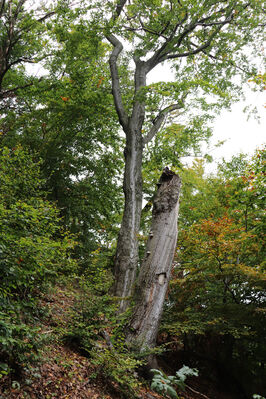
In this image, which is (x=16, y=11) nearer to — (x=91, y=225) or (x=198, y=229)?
(x=91, y=225)

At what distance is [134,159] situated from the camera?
24.7ft

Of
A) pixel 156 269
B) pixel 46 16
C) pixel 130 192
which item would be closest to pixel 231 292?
pixel 156 269

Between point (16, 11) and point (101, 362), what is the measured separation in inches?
442

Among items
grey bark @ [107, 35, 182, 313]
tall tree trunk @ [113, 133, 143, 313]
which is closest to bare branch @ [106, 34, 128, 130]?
grey bark @ [107, 35, 182, 313]

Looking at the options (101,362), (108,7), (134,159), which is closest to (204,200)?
(134,159)

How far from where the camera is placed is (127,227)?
656 cm

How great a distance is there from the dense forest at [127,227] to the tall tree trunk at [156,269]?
24 millimetres

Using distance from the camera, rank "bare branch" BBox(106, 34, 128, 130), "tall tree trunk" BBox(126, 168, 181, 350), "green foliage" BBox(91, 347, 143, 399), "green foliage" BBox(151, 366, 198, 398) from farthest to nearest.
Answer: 1. "bare branch" BBox(106, 34, 128, 130)
2. "tall tree trunk" BBox(126, 168, 181, 350)
3. "green foliage" BBox(91, 347, 143, 399)
4. "green foliage" BBox(151, 366, 198, 398)

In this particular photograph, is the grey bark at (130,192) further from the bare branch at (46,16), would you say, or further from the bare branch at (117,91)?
the bare branch at (46,16)

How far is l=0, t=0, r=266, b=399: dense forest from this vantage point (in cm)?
327

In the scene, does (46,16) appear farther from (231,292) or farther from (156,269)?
(231,292)

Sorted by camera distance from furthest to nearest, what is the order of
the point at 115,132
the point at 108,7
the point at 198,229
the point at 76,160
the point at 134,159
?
the point at 115,132
the point at 76,160
the point at 108,7
the point at 134,159
the point at 198,229

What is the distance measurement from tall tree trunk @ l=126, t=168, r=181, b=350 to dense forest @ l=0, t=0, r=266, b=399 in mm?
24

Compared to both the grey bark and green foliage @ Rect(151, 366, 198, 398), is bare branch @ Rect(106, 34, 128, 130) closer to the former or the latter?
the grey bark
